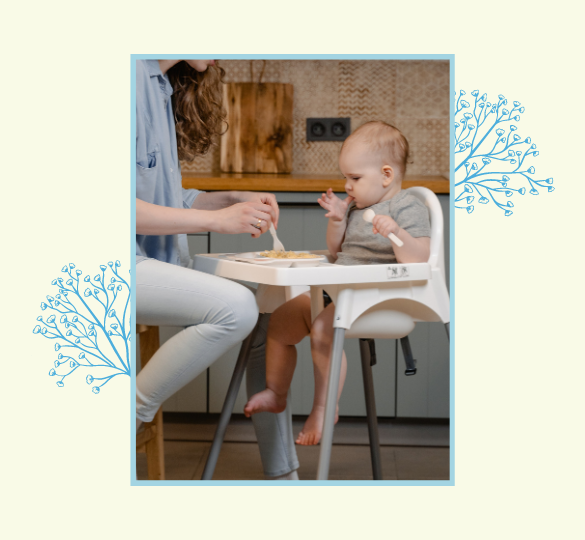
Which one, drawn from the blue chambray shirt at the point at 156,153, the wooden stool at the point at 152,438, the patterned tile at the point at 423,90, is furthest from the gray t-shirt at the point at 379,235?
the patterned tile at the point at 423,90

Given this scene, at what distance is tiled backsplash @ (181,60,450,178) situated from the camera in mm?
2152

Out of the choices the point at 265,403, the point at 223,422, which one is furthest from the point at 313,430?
the point at 223,422

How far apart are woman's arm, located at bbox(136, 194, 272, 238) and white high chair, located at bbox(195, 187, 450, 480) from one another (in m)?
0.07

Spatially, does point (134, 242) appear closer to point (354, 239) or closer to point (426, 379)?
point (354, 239)

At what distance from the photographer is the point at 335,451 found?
175 cm

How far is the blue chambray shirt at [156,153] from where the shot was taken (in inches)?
44.8

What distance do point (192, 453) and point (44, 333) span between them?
73cm

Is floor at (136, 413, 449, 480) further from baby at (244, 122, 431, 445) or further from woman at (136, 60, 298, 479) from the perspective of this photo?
woman at (136, 60, 298, 479)

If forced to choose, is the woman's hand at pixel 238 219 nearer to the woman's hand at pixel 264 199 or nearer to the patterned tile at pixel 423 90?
the woman's hand at pixel 264 199

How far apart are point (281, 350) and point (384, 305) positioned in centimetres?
24
